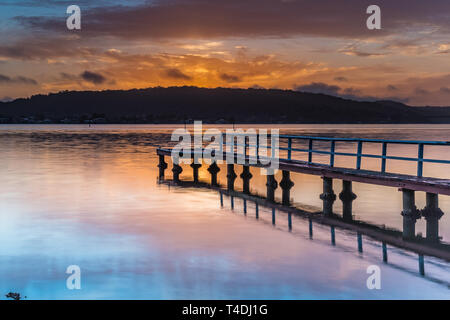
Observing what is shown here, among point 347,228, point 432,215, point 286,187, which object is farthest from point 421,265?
point 286,187

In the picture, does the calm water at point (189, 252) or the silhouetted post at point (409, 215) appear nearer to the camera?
the calm water at point (189, 252)

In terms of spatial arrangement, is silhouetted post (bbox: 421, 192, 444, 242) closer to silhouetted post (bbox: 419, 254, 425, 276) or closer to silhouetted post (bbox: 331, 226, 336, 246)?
silhouetted post (bbox: 331, 226, 336, 246)

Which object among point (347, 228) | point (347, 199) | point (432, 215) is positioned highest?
point (432, 215)

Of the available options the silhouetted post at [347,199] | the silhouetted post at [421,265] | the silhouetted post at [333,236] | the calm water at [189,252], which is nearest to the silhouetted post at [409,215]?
the calm water at [189,252]

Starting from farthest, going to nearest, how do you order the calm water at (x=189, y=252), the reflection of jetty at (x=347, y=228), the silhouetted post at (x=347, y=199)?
the silhouetted post at (x=347, y=199), the reflection of jetty at (x=347, y=228), the calm water at (x=189, y=252)

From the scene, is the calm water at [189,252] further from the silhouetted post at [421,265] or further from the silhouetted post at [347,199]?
the silhouetted post at [347,199]

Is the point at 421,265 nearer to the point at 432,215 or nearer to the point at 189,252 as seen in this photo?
the point at 432,215

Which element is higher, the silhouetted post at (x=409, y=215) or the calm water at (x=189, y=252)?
the silhouetted post at (x=409, y=215)

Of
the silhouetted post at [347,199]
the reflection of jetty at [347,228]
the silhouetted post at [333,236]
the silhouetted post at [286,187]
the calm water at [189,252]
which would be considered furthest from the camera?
the silhouetted post at [286,187]

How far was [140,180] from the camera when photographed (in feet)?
105

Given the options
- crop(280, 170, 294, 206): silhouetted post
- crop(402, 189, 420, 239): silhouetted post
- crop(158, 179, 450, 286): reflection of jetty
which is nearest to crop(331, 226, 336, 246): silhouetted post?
crop(158, 179, 450, 286): reflection of jetty
